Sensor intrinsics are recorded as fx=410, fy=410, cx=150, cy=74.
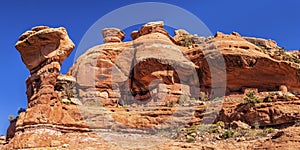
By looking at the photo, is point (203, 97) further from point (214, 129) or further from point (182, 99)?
point (214, 129)

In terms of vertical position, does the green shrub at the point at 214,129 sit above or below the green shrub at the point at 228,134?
above

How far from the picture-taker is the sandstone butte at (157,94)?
27406 millimetres

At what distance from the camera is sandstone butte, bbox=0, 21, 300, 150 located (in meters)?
27.4

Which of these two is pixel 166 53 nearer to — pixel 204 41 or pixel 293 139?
pixel 204 41

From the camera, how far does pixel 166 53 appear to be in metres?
39.1

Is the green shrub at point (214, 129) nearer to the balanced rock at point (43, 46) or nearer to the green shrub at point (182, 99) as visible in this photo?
the green shrub at point (182, 99)

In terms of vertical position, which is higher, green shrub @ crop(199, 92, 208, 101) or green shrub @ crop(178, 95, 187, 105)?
green shrub @ crop(199, 92, 208, 101)

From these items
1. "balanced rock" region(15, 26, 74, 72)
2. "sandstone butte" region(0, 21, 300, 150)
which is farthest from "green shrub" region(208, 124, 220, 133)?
"balanced rock" region(15, 26, 74, 72)

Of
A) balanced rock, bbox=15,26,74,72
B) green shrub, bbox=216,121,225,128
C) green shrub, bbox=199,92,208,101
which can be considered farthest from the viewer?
green shrub, bbox=199,92,208,101

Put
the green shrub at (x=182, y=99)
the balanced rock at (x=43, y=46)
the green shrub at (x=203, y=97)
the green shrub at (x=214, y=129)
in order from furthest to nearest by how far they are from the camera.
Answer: the green shrub at (x=203, y=97) → the green shrub at (x=182, y=99) → the balanced rock at (x=43, y=46) → the green shrub at (x=214, y=129)

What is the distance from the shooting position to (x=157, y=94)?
36.3 meters

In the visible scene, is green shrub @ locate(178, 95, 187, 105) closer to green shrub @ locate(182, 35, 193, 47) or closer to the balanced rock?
green shrub @ locate(182, 35, 193, 47)

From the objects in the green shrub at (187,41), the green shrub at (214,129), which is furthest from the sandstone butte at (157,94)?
the green shrub at (187,41)

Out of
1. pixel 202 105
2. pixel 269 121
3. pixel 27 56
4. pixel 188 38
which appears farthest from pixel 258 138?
pixel 188 38
